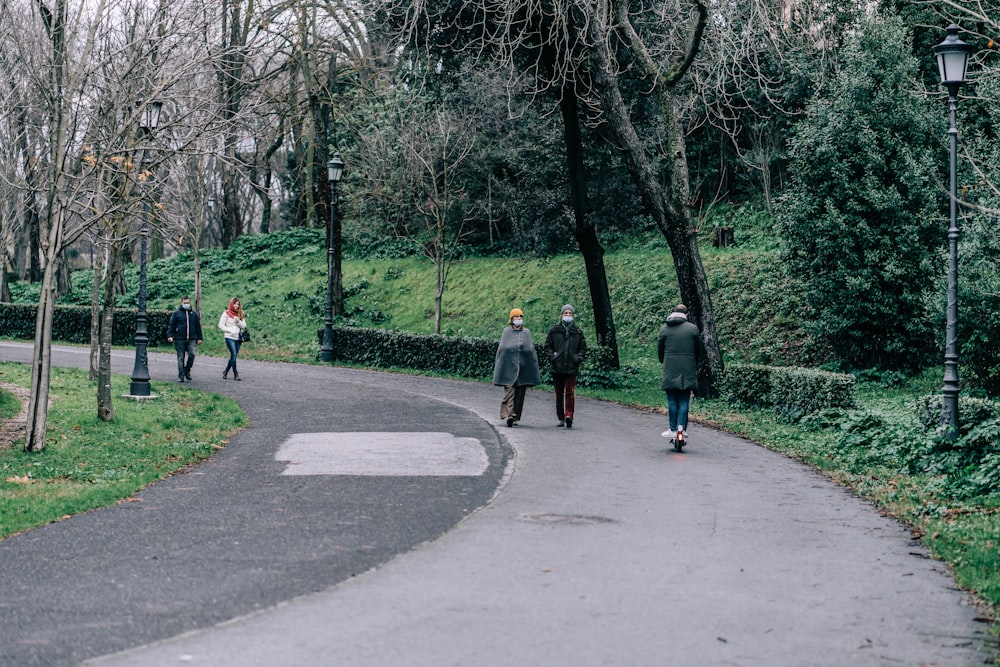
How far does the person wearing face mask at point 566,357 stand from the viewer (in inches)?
628

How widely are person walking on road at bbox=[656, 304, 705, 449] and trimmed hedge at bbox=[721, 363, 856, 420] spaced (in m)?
3.03

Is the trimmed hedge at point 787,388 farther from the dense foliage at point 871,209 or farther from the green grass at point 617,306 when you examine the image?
the dense foliage at point 871,209

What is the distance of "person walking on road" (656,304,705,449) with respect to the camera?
13.7 meters

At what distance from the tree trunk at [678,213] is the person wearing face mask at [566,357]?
5487 millimetres

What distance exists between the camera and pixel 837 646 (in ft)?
17.8

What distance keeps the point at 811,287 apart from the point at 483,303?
1356cm

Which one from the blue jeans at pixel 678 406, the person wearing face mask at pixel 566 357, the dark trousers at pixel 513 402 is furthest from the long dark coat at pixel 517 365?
the blue jeans at pixel 678 406

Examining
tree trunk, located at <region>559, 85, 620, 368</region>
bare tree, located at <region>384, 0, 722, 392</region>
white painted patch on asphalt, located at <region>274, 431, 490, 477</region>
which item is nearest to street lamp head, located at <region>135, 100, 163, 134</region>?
white painted patch on asphalt, located at <region>274, 431, 490, 477</region>

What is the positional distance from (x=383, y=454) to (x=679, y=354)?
14.2 feet

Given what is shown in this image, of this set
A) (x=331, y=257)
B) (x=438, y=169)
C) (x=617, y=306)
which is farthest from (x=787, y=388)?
(x=438, y=169)

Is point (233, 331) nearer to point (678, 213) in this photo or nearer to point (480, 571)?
point (678, 213)

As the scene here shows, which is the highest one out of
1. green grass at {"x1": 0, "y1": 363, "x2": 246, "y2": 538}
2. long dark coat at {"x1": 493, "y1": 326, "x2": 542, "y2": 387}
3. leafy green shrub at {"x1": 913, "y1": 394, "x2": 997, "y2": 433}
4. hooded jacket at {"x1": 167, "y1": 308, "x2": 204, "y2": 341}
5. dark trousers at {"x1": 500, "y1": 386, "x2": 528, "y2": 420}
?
hooded jacket at {"x1": 167, "y1": 308, "x2": 204, "y2": 341}

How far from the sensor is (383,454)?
12.5 meters

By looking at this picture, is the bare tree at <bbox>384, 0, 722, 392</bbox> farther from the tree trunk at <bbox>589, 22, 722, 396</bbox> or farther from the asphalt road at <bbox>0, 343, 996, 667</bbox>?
the asphalt road at <bbox>0, 343, 996, 667</bbox>
